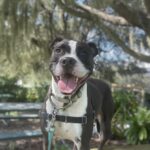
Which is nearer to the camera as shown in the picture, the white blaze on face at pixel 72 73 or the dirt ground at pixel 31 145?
the white blaze on face at pixel 72 73

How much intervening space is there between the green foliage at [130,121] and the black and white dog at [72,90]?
15.0ft

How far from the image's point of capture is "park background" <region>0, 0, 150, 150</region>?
9.53m

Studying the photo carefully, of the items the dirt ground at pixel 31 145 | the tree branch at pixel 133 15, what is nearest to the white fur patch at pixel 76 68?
the dirt ground at pixel 31 145

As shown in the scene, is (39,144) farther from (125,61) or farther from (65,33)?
(125,61)

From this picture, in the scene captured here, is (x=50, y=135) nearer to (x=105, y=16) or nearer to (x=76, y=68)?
(x=76, y=68)

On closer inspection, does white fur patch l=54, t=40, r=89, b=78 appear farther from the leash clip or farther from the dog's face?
the leash clip

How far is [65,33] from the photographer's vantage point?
43.2 feet

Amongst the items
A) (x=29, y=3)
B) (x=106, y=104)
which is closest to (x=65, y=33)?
(x=29, y=3)

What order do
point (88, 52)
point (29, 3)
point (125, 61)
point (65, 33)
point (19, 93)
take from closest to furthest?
point (88, 52)
point (29, 3)
point (65, 33)
point (125, 61)
point (19, 93)

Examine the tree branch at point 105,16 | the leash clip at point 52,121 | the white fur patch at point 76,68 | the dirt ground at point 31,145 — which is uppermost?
the tree branch at point 105,16

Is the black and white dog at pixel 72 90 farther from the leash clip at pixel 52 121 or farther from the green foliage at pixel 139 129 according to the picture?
the green foliage at pixel 139 129

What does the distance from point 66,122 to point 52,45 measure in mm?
720

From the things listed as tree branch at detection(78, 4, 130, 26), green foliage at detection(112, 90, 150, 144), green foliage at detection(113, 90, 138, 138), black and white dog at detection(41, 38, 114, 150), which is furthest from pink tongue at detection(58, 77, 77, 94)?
tree branch at detection(78, 4, 130, 26)

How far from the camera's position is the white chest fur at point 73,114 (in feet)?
13.5
